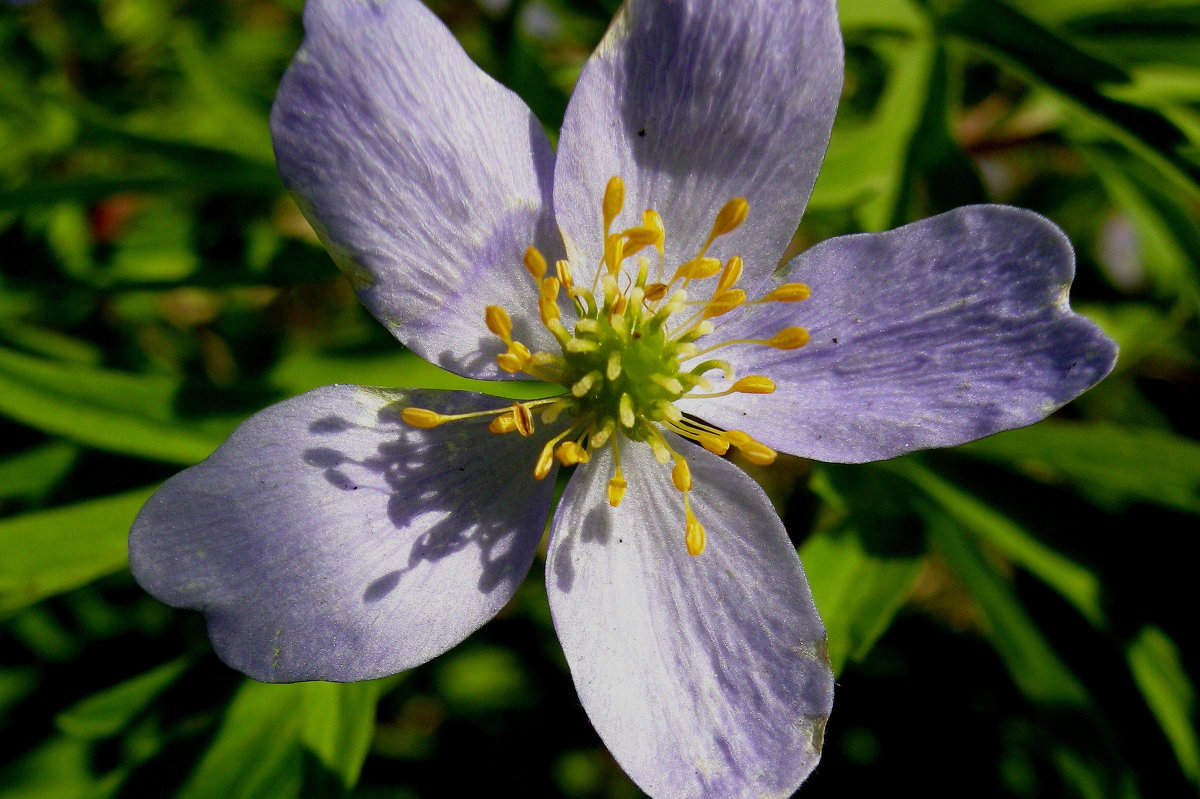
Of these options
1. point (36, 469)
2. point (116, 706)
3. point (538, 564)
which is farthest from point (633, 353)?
point (36, 469)

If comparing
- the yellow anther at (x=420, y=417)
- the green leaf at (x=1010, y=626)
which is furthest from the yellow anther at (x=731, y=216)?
the green leaf at (x=1010, y=626)

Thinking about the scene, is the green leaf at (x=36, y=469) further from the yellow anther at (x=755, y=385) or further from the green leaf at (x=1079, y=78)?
the green leaf at (x=1079, y=78)

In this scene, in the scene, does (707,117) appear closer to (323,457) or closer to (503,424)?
(503,424)

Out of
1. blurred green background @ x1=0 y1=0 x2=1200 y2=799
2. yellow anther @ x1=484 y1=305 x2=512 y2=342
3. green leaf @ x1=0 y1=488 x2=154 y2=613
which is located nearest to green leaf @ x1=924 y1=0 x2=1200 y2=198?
blurred green background @ x1=0 y1=0 x2=1200 y2=799

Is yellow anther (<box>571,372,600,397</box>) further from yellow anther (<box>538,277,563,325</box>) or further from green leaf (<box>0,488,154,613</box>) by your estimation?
green leaf (<box>0,488,154,613</box>)

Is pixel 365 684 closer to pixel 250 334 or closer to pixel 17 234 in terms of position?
pixel 250 334

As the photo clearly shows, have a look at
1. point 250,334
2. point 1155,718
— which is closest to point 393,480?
point 250,334

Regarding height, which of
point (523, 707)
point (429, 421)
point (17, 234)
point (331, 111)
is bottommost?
point (523, 707)
